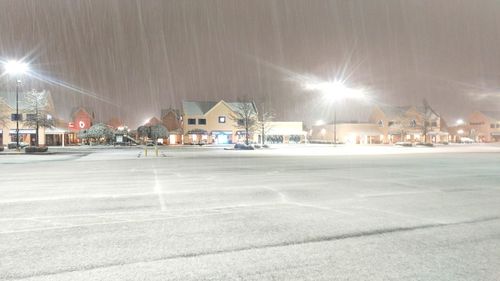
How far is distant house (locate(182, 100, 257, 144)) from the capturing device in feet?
243

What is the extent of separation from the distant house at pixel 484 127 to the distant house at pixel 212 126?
71.9 metres

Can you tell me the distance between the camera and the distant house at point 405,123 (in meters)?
85.2

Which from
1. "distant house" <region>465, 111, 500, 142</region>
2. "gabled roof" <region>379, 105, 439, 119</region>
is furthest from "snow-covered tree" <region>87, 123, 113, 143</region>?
"distant house" <region>465, 111, 500, 142</region>

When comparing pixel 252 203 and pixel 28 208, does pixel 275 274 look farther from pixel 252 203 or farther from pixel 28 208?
pixel 28 208

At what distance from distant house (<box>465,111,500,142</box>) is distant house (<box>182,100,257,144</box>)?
71924 millimetres

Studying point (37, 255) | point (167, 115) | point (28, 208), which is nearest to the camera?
point (37, 255)

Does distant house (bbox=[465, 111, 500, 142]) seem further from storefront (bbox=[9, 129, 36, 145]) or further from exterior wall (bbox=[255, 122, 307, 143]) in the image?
storefront (bbox=[9, 129, 36, 145])

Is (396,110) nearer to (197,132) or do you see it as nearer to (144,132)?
(197,132)

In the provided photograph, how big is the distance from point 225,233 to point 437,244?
138 inches

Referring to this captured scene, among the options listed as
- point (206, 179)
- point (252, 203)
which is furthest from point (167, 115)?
point (252, 203)

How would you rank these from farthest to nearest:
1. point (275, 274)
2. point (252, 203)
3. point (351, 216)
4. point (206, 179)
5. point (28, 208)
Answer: point (206, 179) → point (252, 203) → point (28, 208) → point (351, 216) → point (275, 274)

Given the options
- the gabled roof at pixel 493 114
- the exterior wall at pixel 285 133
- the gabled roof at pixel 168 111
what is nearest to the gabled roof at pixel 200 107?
the exterior wall at pixel 285 133

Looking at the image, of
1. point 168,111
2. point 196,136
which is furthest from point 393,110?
point 168,111

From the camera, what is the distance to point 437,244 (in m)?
5.71
